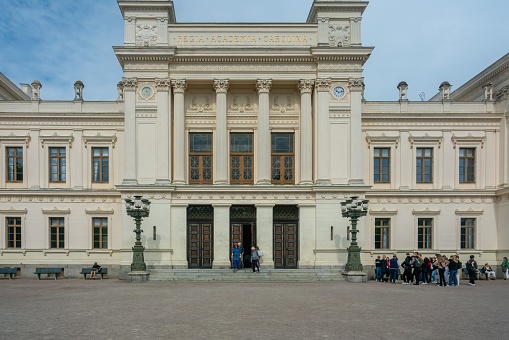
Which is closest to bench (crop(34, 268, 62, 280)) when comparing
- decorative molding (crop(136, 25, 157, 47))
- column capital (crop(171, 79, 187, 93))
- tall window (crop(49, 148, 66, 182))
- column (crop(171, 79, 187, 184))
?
tall window (crop(49, 148, 66, 182))

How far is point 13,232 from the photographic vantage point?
32.0 meters

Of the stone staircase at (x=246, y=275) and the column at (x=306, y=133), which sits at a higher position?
the column at (x=306, y=133)

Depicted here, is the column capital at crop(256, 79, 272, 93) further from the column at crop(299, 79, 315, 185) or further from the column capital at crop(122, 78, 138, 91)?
the column capital at crop(122, 78, 138, 91)

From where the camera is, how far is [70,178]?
1270 inches

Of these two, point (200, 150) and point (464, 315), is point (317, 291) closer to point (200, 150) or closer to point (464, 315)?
point (464, 315)

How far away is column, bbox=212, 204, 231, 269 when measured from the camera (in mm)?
29797

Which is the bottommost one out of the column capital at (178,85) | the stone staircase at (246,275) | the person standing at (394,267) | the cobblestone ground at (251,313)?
the stone staircase at (246,275)

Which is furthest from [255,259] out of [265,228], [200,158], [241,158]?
[200,158]

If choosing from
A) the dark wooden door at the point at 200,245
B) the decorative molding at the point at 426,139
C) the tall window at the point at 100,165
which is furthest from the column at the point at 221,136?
the decorative molding at the point at 426,139

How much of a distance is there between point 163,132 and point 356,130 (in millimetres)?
12174

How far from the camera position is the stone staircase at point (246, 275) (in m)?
26.4

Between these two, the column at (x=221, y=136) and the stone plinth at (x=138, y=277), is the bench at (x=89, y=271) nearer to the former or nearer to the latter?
the stone plinth at (x=138, y=277)

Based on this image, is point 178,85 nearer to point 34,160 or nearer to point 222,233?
point 222,233

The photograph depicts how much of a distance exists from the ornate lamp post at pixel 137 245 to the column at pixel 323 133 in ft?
35.8
